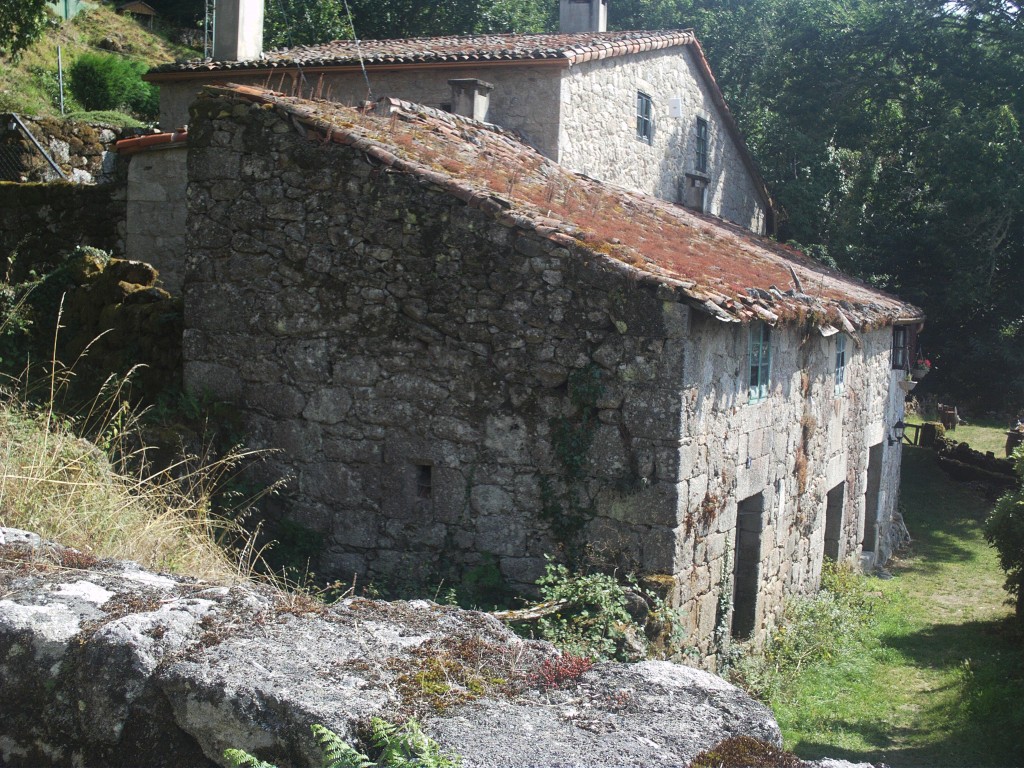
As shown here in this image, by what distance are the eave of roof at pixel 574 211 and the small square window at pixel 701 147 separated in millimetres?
4885

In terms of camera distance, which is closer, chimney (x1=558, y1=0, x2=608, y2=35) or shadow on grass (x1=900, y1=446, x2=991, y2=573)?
shadow on grass (x1=900, y1=446, x2=991, y2=573)

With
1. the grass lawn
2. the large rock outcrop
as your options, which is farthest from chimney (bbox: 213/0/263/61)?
the large rock outcrop

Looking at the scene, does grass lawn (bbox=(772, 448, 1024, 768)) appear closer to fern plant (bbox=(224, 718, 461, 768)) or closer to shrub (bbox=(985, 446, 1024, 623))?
shrub (bbox=(985, 446, 1024, 623))

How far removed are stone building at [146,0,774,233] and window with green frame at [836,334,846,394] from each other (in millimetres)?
4107

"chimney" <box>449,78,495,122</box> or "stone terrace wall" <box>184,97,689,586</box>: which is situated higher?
"chimney" <box>449,78,495,122</box>

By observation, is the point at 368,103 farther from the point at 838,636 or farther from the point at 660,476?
the point at 838,636

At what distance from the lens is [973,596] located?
1325cm

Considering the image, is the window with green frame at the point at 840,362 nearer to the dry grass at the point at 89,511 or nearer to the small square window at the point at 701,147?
the small square window at the point at 701,147

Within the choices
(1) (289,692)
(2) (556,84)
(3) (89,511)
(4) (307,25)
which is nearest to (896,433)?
(2) (556,84)

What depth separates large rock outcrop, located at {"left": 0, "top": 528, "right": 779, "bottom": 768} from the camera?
258cm

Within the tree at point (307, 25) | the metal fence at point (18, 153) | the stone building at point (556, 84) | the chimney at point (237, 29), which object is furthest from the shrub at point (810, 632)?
the tree at point (307, 25)

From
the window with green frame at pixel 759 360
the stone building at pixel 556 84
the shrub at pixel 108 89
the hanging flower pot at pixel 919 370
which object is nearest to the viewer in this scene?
the window with green frame at pixel 759 360

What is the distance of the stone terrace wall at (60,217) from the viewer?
1180 cm

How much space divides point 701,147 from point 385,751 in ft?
51.8
